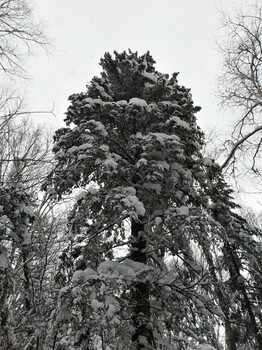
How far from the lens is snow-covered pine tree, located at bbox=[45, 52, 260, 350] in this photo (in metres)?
4.67

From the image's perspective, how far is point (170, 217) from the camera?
17.4 ft

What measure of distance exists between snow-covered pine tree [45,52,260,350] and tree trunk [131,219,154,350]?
2 centimetres

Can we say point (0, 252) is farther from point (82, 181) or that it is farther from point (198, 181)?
point (198, 181)

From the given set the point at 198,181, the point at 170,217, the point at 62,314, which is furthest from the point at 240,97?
the point at 62,314

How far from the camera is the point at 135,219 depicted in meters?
4.68

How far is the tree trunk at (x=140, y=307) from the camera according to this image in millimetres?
4852

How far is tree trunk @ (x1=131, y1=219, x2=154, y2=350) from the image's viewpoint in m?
4.85

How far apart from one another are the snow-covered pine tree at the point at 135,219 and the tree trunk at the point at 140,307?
2cm

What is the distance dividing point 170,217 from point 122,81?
13.2 feet

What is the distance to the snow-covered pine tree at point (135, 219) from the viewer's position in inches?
184

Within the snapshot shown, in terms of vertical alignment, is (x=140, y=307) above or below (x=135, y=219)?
below

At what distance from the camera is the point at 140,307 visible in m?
5.22

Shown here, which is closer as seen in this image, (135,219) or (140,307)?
(135,219)

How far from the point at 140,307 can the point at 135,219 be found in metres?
1.71
